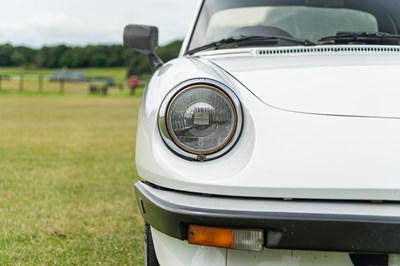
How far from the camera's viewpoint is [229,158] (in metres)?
1.54

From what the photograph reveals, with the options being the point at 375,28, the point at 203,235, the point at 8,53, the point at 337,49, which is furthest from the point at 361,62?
the point at 8,53

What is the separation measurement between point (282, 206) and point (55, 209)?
2.69 m

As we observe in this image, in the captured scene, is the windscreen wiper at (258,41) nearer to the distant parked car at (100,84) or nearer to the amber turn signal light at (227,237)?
the amber turn signal light at (227,237)

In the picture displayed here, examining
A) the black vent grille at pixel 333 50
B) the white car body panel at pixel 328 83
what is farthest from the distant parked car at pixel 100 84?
the white car body panel at pixel 328 83

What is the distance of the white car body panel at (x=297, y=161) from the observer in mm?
1434

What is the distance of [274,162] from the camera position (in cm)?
148

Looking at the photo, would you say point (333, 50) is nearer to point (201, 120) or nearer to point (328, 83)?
point (328, 83)

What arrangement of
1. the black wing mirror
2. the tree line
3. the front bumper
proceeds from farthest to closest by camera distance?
the tree line → the black wing mirror → the front bumper

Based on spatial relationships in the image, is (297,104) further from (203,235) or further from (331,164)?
(203,235)

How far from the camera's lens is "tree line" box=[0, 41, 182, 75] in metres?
7.64

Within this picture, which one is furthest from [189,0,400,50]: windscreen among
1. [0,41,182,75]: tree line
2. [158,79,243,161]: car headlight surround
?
[158,79,243,161]: car headlight surround

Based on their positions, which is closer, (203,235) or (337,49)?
(203,235)

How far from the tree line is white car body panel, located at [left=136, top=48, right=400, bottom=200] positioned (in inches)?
73.2

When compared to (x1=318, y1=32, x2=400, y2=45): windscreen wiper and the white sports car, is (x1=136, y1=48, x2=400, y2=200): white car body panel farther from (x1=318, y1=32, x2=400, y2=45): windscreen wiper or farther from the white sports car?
(x1=318, y1=32, x2=400, y2=45): windscreen wiper
